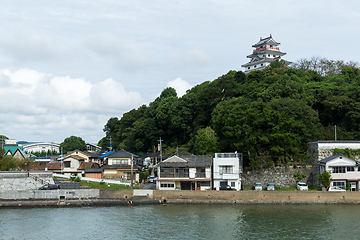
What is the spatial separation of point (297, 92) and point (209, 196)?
24734mm

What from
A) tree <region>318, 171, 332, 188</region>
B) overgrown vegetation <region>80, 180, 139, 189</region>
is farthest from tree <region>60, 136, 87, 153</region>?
tree <region>318, 171, 332, 188</region>

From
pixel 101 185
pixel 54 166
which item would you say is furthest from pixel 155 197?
pixel 54 166

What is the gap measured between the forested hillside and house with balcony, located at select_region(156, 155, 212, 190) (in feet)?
20.1

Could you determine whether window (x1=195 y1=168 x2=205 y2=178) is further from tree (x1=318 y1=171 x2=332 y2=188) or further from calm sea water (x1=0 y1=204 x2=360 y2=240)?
tree (x1=318 y1=171 x2=332 y2=188)

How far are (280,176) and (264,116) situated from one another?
27.5 feet

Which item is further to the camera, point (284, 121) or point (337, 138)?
point (337, 138)

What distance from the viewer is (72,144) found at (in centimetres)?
9838

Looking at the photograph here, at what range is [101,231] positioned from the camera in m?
27.2

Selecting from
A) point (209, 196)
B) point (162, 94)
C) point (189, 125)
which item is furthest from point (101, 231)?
point (162, 94)

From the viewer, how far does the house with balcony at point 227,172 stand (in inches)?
1654

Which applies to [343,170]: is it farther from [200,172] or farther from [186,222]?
[186,222]

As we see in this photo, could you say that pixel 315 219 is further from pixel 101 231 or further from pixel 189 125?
pixel 189 125

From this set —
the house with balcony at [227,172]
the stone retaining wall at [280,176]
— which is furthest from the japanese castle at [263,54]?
the house with balcony at [227,172]

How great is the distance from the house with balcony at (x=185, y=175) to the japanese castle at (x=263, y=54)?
183 ft
